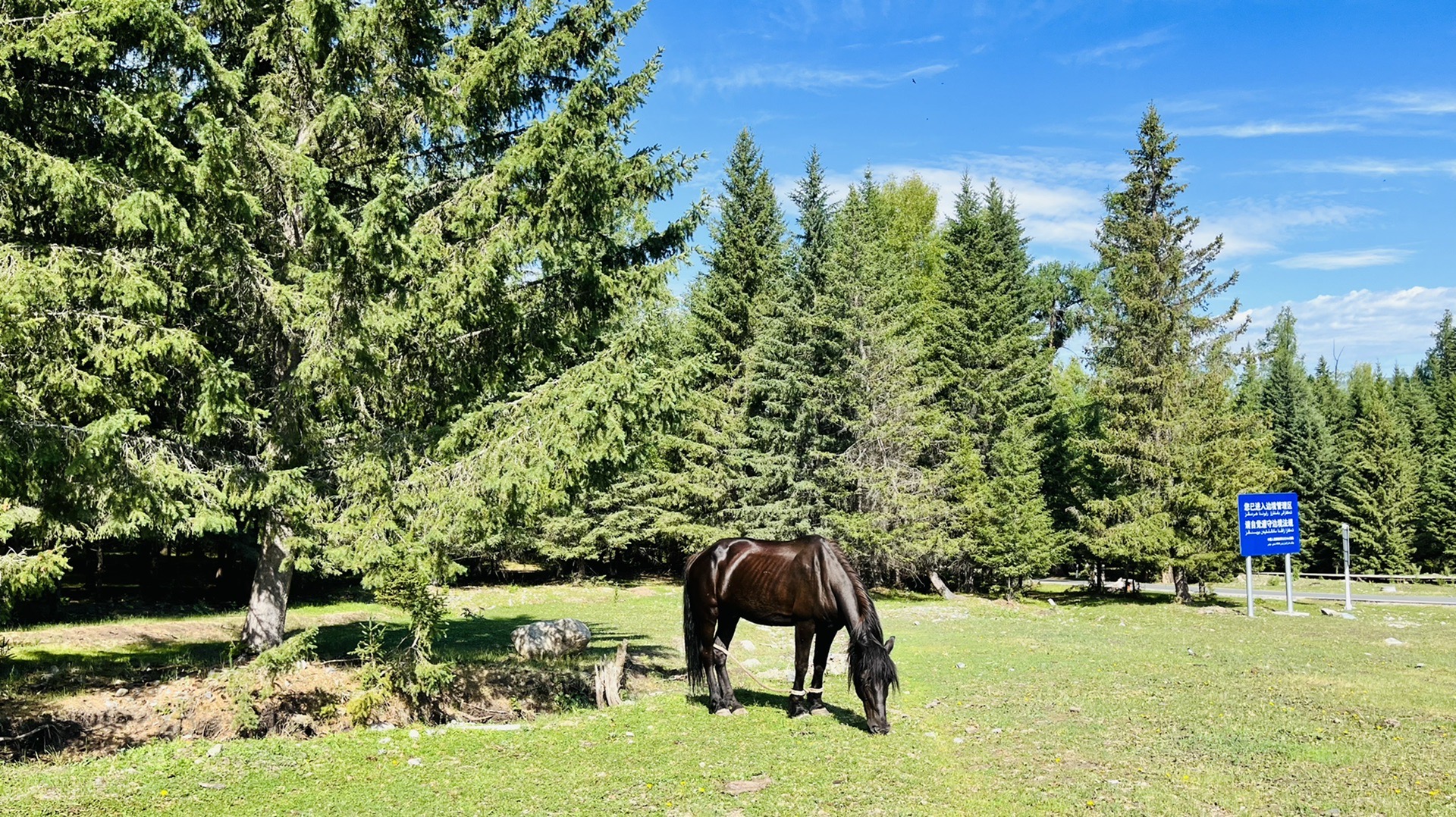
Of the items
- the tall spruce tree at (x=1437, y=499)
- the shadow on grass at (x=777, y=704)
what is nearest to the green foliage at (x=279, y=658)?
the shadow on grass at (x=777, y=704)

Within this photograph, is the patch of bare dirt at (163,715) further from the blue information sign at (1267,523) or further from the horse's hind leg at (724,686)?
the blue information sign at (1267,523)

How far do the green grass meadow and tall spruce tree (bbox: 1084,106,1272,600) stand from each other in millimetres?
13233

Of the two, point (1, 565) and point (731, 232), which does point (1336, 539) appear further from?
point (1, 565)

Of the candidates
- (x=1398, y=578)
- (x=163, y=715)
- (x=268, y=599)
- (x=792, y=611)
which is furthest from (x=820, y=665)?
(x=1398, y=578)

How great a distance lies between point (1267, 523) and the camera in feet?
78.6

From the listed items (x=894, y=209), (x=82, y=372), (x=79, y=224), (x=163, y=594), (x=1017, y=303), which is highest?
(x=894, y=209)

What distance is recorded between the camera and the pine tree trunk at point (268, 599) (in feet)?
40.8

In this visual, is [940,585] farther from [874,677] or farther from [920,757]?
[920,757]

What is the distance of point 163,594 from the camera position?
78.4ft

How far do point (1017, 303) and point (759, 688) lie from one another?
27.3 meters

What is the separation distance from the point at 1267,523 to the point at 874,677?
20292 mm

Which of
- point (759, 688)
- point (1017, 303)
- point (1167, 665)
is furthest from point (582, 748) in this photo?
point (1017, 303)

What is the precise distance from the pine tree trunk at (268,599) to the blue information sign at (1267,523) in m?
23.6

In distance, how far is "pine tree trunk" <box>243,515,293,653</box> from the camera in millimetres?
12430
